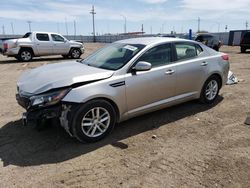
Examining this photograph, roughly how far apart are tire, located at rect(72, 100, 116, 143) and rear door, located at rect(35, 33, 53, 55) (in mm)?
13839

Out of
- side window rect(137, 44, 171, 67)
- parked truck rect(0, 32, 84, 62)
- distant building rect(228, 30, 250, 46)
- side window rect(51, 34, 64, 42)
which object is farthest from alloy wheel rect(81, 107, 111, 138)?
distant building rect(228, 30, 250, 46)

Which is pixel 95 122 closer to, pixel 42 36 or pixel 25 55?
pixel 25 55

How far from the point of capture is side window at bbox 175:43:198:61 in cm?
538

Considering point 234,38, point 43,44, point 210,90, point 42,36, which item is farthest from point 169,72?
point 234,38

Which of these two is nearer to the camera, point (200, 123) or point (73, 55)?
point (200, 123)

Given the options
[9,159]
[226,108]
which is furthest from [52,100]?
[226,108]

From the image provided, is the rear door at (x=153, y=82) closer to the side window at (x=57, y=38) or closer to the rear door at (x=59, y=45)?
the rear door at (x=59, y=45)

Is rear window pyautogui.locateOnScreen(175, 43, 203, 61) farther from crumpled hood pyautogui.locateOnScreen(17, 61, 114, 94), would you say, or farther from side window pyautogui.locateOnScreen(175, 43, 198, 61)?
crumpled hood pyautogui.locateOnScreen(17, 61, 114, 94)

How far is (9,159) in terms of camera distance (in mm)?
3801

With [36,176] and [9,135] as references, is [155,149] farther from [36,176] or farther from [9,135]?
[9,135]

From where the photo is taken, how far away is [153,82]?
4.78 meters

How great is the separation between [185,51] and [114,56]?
1564mm

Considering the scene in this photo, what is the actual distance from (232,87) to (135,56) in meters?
4.30

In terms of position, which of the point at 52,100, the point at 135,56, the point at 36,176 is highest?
the point at 135,56
